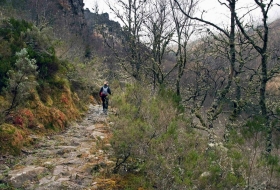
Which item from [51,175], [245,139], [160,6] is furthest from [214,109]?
[160,6]

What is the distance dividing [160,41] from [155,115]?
790 cm

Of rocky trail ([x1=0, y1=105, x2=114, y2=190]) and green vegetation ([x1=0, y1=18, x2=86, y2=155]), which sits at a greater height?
green vegetation ([x1=0, y1=18, x2=86, y2=155])

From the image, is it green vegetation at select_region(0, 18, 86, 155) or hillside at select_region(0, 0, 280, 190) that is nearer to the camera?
hillside at select_region(0, 0, 280, 190)

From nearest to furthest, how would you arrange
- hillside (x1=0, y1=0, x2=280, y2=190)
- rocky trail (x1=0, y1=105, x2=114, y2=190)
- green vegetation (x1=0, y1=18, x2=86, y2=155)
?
hillside (x1=0, y1=0, x2=280, y2=190)
rocky trail (x1=0, y1=105, x2=114, y2=190)
green vegetation (x1=0, y1=18, x2=86, y2=155)

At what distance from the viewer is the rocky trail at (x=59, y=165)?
4988 millimetres

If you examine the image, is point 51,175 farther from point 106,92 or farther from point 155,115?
point 106,92

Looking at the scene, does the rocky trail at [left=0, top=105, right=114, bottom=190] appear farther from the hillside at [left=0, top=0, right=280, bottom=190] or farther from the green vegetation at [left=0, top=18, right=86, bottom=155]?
the green vegetation at [left=0, top=18, right=86, bottom=155]

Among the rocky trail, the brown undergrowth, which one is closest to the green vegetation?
the brown undergrowth

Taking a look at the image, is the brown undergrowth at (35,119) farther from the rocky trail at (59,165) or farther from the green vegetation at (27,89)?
the rocky trail at (59,165)

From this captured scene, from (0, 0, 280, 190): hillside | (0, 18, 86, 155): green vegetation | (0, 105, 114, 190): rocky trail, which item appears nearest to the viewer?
(0, 0, 280, 190): hillside

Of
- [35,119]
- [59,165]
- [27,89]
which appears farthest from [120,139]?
[35,119]

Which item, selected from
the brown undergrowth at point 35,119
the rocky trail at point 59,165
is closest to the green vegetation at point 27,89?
the brown undergrowth at point 35,119

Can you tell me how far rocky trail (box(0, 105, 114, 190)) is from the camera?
4.99 m

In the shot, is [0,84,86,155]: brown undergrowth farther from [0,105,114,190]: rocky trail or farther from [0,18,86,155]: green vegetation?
[0,105,114,190]: rocky trail
